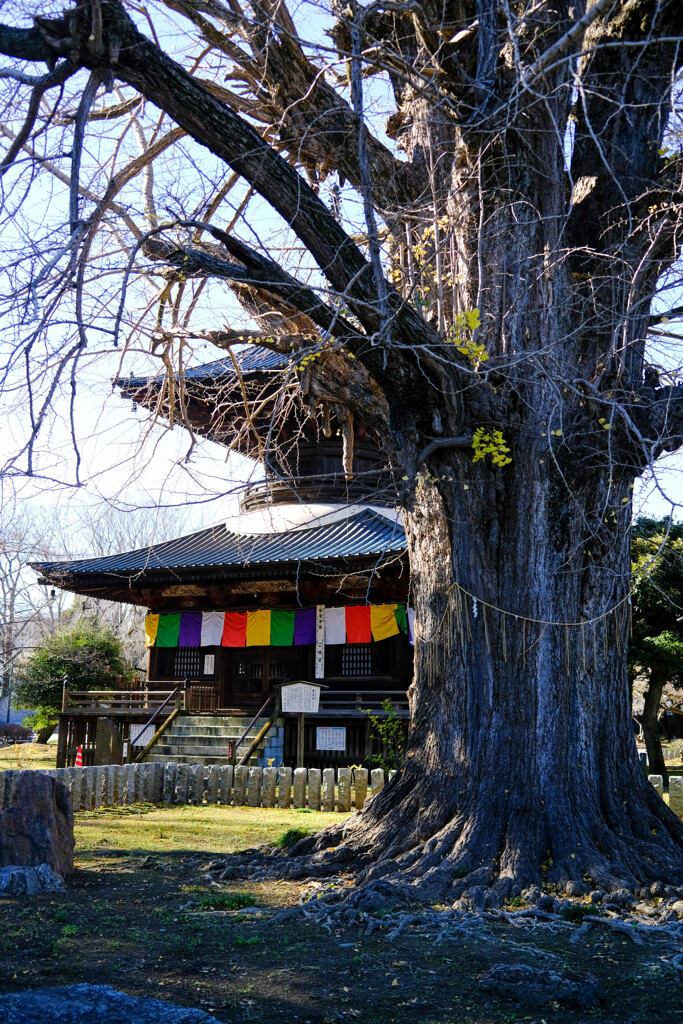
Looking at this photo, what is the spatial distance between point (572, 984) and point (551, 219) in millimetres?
6402

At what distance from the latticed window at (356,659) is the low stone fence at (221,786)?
6.01 m

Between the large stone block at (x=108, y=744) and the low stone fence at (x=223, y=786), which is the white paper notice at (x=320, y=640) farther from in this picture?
the low stone fence at (x=223, y=786)

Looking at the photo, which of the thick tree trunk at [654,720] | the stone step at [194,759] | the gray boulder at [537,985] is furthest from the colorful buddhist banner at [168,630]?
→ the gray boulder at [537,985]

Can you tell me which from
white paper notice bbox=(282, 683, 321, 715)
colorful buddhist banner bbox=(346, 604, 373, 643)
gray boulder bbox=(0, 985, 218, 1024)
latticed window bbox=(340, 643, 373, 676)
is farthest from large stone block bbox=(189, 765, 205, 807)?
gray boulder bbox=(0, 985, 218, 1024)

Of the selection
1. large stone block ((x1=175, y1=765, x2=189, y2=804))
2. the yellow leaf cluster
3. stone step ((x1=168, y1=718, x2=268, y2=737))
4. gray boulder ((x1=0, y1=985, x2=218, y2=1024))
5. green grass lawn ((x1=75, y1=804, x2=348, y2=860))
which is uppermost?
the yellow leaf cluster

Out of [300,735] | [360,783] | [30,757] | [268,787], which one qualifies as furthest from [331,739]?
A: [30,757]

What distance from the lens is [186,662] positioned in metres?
20.8

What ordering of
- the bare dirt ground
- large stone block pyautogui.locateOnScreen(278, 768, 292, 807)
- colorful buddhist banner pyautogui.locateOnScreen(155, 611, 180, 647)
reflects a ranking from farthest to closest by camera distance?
colorful buddhist banner pyautogui.locateOnScreen(155, 611, 180, 647)
large stone block pyautogui.locateOnScreen(278, 768, 292, 807)
the bare dirt ground

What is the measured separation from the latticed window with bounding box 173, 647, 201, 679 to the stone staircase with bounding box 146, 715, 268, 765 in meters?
2.15

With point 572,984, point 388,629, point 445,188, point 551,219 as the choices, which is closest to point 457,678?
point 572,984

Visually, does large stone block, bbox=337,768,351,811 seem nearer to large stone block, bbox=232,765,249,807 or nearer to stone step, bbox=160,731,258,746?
large stone block, bbox=232,765,249,807

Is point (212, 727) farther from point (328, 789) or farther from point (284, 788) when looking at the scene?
point (328, 789)

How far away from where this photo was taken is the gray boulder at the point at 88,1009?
3344mm

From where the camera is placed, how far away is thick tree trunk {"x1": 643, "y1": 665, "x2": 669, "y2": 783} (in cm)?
1890
